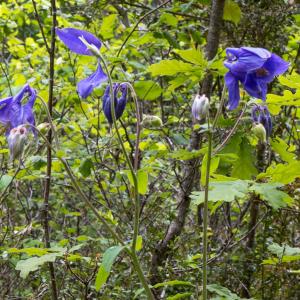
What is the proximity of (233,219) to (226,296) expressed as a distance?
2.65 meters

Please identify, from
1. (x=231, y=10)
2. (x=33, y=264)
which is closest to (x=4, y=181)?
(x=33, y=264)

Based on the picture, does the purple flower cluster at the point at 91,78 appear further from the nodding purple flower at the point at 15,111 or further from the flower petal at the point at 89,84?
the nodding purple flower at the point at 15,111

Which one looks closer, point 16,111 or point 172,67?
point 16,111

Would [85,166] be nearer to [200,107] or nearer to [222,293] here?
[222,293]

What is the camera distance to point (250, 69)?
175 cm

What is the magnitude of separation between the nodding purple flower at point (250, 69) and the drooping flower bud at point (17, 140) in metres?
0.72

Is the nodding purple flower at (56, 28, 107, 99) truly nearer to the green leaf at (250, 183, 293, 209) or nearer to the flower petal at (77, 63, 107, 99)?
the flower petal at (77, 63, 107, 99)

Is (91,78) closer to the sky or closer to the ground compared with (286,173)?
closer to the sky

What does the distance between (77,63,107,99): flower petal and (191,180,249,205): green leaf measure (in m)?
0.56

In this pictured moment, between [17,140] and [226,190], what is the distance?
72 centimetres

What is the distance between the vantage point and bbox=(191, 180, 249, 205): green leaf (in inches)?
65.6

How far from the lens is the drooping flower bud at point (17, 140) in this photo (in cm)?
170

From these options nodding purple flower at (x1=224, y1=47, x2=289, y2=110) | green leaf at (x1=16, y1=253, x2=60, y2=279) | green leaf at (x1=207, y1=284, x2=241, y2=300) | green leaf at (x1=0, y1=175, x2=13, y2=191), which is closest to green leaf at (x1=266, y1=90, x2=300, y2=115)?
nodding purple flower at (x1=224, y1=47, x2=289, y2=110)

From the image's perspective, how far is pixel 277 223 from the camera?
147 inches
